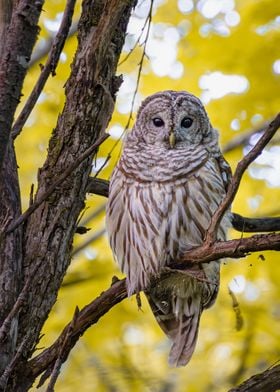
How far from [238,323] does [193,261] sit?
2.06ft

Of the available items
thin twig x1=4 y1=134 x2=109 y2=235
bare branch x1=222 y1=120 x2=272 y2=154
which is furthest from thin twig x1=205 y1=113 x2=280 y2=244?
bare branch x1=222 y1=120 x2=272 y2=154

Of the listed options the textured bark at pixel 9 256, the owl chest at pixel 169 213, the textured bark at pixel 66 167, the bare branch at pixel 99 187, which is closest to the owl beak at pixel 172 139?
the owl chest at pixel 169 213

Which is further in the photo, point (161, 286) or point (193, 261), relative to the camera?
point (161, 286)

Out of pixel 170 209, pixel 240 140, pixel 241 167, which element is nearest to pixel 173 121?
pixel 170 209

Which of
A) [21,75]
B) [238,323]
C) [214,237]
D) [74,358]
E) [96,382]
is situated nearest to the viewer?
[21,75]

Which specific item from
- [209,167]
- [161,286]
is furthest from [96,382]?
[209,167]

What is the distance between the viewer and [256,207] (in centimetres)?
571

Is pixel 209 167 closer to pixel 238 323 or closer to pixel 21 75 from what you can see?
pixel 238 323

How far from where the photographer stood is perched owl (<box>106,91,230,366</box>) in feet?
12.0

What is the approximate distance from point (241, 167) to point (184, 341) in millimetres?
1802

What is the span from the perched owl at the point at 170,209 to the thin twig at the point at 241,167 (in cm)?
78

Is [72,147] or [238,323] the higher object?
[72,147]

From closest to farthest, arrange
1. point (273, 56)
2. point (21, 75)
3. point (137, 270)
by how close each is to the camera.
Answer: point (21, 75) < point (137, 270) < point (273, 56)

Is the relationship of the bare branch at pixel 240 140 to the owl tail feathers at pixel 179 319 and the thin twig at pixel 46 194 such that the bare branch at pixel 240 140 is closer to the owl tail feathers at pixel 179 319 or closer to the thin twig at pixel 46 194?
the owl tail feathers at pixel 179 319
